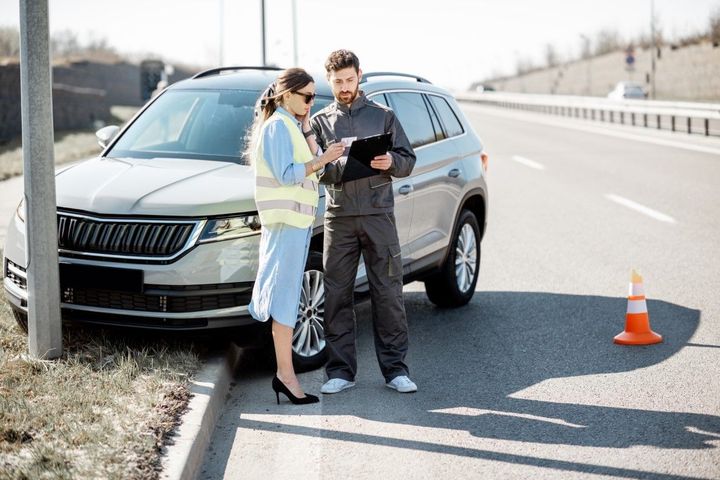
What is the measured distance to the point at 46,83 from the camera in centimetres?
612

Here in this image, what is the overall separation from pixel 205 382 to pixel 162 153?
202 cm

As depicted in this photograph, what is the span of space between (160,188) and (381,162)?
1.44 m

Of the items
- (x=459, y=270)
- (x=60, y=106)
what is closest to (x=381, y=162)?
(x=459, y=270)

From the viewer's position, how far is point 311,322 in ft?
21.6

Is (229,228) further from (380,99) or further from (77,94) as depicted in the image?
(77,94)

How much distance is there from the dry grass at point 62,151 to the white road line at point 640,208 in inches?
398

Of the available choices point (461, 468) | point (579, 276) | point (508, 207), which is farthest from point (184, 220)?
point (508, 207)

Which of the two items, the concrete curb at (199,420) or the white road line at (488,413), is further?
the white road line at (488,413)

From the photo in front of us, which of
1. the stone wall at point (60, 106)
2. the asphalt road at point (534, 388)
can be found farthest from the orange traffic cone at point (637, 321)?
the stone wall at point (60, 106)

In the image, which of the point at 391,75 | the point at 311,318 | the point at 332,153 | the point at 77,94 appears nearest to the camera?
the point at 332,153

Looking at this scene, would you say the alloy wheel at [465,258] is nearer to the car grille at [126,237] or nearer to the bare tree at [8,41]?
the car grille at [126,237]

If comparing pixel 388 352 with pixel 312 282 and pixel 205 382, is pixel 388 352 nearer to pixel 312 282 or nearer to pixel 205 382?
pixel 312 282

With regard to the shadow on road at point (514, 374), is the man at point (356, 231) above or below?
above

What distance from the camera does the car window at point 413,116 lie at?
772 cm
